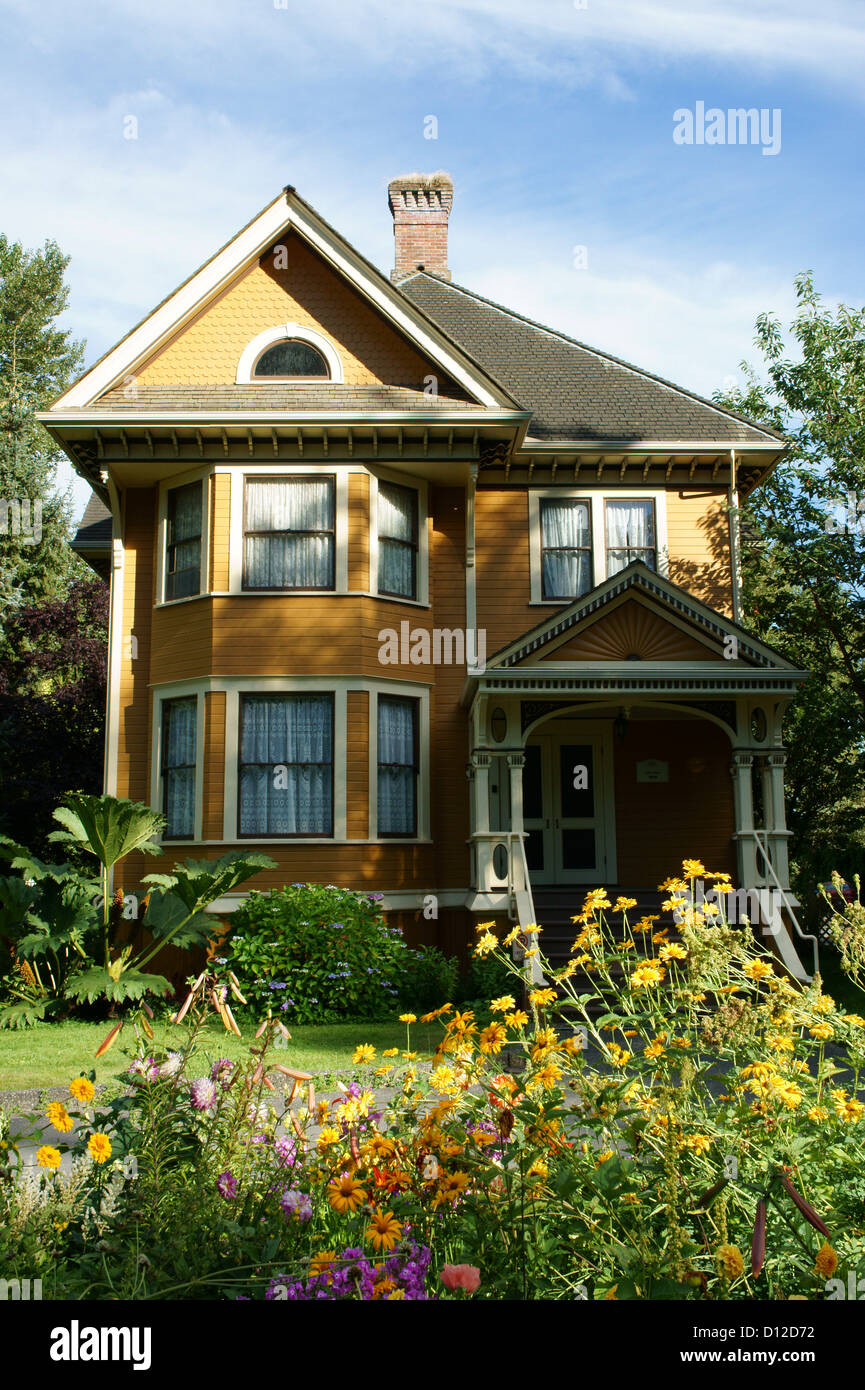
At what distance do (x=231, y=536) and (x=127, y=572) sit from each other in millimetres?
1941

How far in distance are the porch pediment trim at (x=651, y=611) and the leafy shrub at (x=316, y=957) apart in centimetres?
349

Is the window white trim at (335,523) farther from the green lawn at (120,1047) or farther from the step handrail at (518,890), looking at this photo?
the green lawn at (120,1047)

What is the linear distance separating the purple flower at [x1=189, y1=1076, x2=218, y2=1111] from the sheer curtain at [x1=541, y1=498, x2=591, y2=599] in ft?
40.5

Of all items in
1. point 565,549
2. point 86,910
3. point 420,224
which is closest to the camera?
point 86,910

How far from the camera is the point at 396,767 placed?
14.3 m

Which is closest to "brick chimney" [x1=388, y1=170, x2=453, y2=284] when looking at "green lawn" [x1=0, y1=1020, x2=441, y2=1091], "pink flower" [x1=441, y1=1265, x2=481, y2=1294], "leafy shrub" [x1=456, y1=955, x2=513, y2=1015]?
"leafy shrub" [x1=456, y1=955, x2=513, y2=1015]

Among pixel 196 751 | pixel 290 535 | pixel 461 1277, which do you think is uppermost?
pixel 290 535

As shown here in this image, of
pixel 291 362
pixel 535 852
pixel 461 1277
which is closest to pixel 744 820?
pixel 535 852

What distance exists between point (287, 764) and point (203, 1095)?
34.7 feet

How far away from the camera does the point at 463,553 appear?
1509cm

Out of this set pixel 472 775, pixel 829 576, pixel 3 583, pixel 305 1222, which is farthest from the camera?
pixel 3 583

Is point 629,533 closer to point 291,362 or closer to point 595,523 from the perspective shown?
point 595,523

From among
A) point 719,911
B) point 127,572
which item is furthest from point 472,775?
point 719,911
